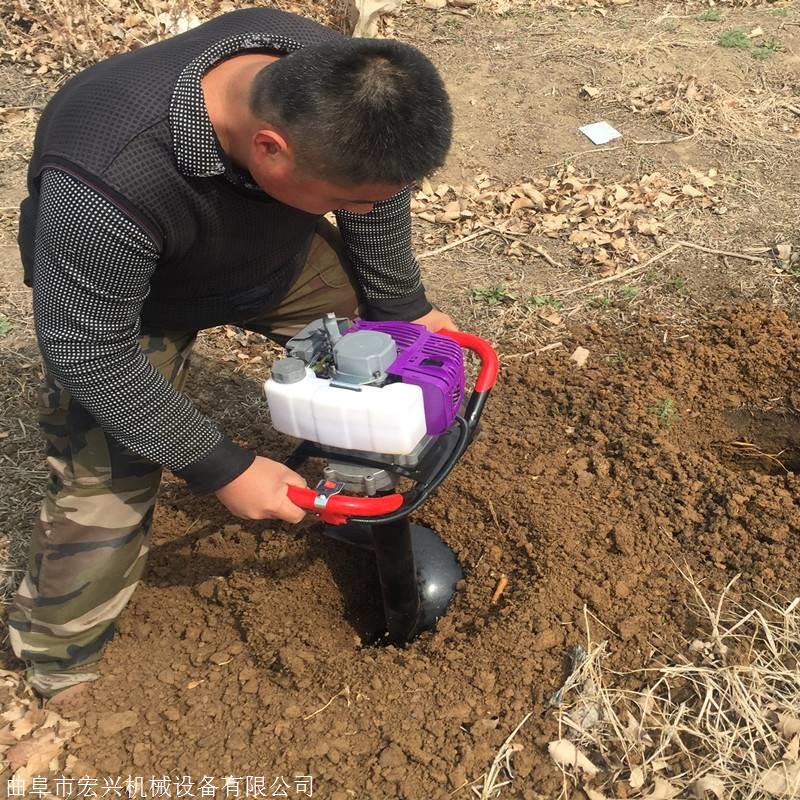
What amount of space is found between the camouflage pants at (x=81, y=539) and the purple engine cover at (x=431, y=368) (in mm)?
739

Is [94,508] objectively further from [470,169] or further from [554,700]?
[470,169]

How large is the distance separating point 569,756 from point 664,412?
1294 mm

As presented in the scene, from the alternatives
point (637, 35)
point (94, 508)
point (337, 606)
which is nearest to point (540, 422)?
point (337, 606)

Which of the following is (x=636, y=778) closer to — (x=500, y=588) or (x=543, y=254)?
(x=500, y=588)

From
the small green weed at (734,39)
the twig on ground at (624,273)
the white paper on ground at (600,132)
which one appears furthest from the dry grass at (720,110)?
the twig on ground at (624,273)

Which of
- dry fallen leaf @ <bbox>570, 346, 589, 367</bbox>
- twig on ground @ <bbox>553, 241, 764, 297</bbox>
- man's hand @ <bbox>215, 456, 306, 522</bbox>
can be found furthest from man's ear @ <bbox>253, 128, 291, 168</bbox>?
twig on ground @ <bbox>553, 241, 764, 297</bbox>

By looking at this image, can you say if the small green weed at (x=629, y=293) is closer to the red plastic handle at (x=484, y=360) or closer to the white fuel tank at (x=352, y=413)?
the red plastic handle at (x=484, y=360)

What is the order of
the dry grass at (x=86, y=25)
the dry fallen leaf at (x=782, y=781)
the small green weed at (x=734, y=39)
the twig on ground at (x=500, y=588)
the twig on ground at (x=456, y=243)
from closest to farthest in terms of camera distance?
the dry fallen leaf at (x=782, y=781) → the twig on ground at (x=500, y=588) → the twig on ground at (x=456, y=243) → the small green weed at (x=734, y=39) → the dry grass at (x=86, y=25)

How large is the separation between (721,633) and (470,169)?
295 cm

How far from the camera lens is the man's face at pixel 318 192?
4.87 ft

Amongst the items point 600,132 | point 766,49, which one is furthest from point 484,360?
point 766,49

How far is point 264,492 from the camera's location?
5.80ft

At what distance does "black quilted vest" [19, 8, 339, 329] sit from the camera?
157cm

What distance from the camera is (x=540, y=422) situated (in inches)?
110
